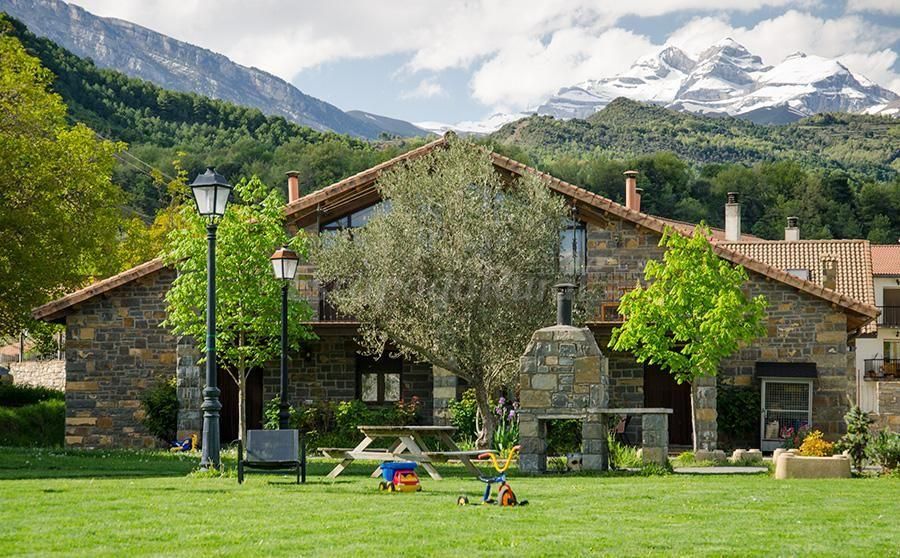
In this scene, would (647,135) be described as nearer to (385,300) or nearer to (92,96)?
(92,96)

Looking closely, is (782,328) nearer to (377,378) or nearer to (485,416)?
(485,416)

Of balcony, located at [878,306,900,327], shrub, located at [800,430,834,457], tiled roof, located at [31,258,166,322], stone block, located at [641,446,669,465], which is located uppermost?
balcony, located at [878,306,900,327]

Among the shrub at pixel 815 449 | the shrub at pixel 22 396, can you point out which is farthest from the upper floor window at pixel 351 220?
the shrub at pixel 815 449

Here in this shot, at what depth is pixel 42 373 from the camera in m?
42.7

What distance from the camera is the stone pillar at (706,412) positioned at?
24.4 meters

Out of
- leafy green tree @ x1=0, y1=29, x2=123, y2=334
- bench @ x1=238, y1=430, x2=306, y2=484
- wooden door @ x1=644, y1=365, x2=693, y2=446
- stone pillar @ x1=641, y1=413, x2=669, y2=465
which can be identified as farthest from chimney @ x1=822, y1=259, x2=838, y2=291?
bench @ x1=238, y1=430, x2=306, y2=484

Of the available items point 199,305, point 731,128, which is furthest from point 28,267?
point 731,128

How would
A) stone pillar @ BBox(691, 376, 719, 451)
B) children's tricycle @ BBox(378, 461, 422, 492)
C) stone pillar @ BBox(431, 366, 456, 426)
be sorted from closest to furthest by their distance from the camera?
children's tricycle @ BBox(378, 461, 422, 492) < stone pillar @ BBox(691, 376, 719, 451) < stone pillar @ BBox(431, 366, 456, 426)

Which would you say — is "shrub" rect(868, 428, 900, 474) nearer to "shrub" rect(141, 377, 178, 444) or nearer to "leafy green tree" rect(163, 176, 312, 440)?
"leafy green tree" rect(163, 176, 312, 440)

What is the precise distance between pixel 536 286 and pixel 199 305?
6.46 m

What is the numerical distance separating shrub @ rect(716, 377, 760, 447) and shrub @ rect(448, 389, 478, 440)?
5.43 metres

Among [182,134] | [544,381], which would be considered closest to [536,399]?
[544,381]

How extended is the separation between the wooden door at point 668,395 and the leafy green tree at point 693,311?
413cm

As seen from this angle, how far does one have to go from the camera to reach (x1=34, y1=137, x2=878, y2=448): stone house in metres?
26.3
